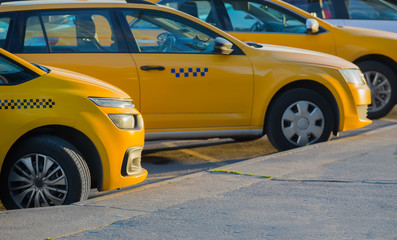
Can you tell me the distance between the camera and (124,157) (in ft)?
19.4

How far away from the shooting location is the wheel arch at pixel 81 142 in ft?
19.0

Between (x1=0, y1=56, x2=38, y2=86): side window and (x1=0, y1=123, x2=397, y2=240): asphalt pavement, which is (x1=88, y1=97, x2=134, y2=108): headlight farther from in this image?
(x1=0, y1=123, x2=397, y2=240): asphalt pavement

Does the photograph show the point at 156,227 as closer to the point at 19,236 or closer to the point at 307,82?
the point at 19,236

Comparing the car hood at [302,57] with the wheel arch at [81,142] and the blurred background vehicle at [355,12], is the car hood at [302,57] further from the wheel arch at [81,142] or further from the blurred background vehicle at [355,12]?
the blurred background vehicle at [355,12]

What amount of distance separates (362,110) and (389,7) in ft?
12.4

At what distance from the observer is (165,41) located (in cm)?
791

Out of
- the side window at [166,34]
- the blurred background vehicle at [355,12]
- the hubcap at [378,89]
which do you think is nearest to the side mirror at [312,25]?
the hubcap at [378,89]

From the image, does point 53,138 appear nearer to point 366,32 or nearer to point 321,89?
point 321,89

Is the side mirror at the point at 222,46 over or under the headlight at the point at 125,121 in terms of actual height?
over

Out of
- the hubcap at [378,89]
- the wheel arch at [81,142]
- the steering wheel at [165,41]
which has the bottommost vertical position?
the hubcap at [378,89]

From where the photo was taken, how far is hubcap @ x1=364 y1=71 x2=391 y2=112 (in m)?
10.6

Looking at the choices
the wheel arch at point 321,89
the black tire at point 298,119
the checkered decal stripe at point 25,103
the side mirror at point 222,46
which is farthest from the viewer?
the wheel arch at point 321,89

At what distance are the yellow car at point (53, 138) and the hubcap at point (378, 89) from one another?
5.46 meters

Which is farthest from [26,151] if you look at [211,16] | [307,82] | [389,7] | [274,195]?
[389,7]
